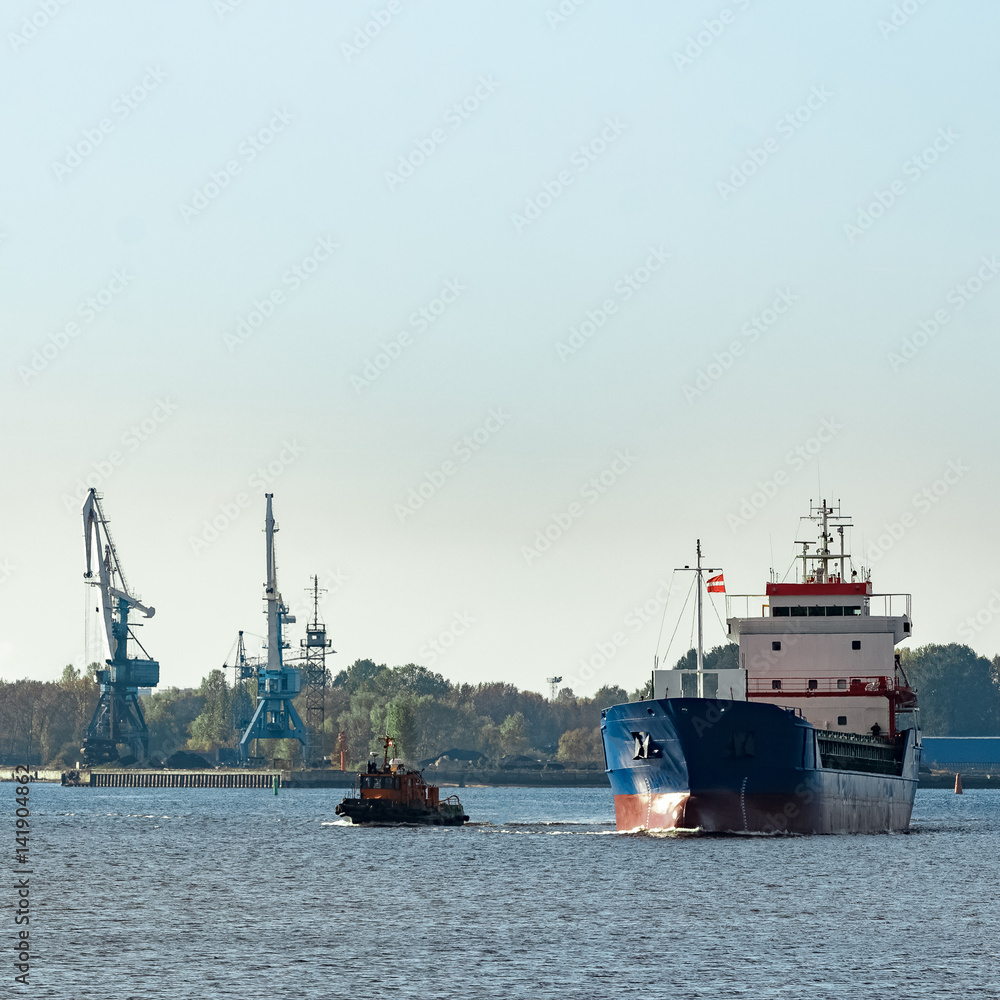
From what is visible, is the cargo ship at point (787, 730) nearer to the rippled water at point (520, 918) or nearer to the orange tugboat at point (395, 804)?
the rippled water at point (520, 918)

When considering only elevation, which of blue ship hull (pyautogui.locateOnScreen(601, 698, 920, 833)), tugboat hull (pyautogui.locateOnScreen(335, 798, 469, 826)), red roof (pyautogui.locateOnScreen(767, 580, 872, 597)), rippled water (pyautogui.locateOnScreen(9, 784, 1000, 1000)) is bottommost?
rippled water (pyautogui.locateOnScreen(9, 784, 1000, 1000))

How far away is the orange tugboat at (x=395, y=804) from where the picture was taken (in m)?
108

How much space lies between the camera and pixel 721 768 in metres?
75.2

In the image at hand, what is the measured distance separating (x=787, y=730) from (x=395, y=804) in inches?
1542

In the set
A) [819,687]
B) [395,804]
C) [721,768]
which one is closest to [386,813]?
[395,804]

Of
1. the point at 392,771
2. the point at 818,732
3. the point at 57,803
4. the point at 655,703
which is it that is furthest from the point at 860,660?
the point at 57,803

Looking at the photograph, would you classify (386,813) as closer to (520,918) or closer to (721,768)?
(721,768)

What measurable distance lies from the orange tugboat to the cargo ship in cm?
2332

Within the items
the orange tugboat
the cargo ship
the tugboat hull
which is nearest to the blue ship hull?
the cargo ship

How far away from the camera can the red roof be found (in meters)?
90.6

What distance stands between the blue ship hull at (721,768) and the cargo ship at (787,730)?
6 centimetres

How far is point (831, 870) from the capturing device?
69.8 m

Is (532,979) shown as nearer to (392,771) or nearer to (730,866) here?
(730,866)

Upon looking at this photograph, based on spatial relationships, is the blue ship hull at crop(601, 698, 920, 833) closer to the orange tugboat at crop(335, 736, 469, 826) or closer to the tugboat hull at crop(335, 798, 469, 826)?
the tugboat hull at crop(335, 798, 469, 826)
